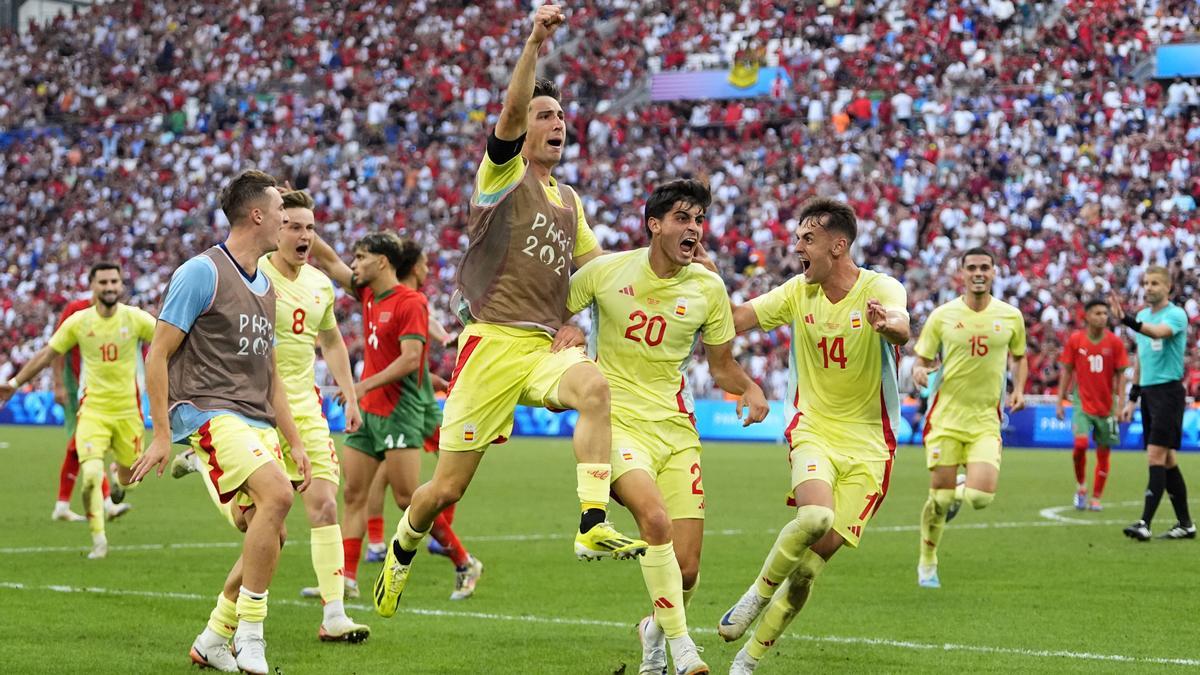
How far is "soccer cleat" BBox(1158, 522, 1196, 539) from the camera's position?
14969 millimetres

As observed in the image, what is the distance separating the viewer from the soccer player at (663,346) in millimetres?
8086

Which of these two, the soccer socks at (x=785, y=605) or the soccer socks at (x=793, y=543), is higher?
the soccer socks at (x=793, y=543)

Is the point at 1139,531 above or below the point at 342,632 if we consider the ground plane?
below

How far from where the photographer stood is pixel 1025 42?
3734 centimetres

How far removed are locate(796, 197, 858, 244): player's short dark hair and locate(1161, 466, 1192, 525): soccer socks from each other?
8060 mm

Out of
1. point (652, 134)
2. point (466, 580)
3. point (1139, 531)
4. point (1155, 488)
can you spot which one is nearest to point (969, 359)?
point (1139, 531)

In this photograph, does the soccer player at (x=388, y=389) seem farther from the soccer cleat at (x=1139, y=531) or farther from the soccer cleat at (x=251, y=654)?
the soccer cleat at (x=1139, y=531)

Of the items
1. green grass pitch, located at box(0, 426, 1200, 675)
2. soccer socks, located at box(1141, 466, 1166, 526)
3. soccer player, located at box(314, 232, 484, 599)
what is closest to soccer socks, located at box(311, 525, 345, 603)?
green grass pitch, located at box(0, 426, 1200, 675)

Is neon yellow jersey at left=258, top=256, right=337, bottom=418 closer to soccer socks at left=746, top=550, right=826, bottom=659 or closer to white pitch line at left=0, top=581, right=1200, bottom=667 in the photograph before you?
white pitch line at left=0, top=581, right=1200, bottom=667

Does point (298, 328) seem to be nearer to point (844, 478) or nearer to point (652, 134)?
point (844, 478)

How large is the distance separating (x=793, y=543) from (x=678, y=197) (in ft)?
6.34

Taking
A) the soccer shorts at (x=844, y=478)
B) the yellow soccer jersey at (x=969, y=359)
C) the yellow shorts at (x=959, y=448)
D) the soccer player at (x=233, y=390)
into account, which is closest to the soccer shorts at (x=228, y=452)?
the soccer player at (x=233, y=390)

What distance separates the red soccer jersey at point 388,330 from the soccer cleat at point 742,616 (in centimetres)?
428

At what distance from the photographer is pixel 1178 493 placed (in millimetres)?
15219
